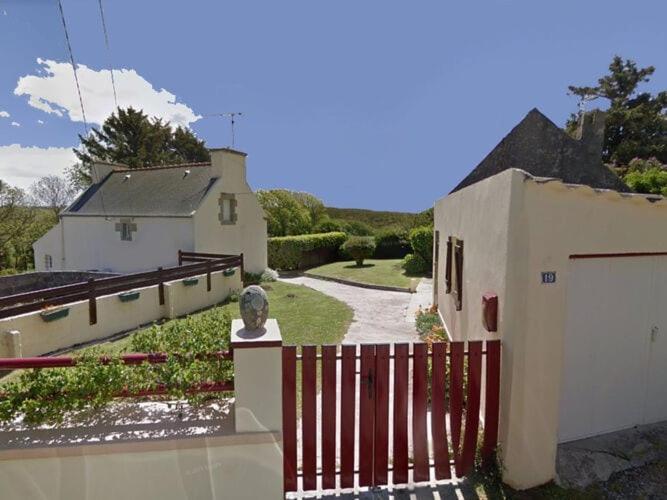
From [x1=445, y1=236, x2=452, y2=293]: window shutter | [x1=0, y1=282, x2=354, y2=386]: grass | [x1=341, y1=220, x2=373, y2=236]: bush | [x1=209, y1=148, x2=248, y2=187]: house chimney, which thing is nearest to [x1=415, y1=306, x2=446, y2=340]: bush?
[x1=445, y1=236, x2=452, y2=293]: window shutter

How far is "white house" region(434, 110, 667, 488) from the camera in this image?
432cm

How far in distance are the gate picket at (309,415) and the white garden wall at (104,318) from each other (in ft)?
24.3

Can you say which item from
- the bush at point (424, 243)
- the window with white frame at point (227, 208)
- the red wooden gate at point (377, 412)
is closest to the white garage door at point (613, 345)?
the red wooden gate at point (377, 412)

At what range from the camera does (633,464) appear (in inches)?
186

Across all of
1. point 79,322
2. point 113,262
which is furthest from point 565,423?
point 113,262

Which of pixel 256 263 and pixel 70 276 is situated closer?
pixel 70 276

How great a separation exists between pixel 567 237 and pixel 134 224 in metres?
19.5

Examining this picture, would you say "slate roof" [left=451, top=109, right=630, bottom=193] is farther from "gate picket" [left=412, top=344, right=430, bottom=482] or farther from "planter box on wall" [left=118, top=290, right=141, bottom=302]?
"planter box on wall" [left=118, top=290, right=141, bottom=302]

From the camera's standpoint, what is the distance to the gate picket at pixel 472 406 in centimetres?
454

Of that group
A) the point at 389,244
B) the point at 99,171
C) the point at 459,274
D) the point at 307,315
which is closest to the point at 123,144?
the point at 99,171

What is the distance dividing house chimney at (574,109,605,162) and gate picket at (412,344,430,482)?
868 cm

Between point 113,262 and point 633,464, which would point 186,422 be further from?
point 113,262

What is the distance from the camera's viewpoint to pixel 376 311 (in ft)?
45.8

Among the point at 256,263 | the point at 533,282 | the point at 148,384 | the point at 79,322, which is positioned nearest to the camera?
the point at 148,384
